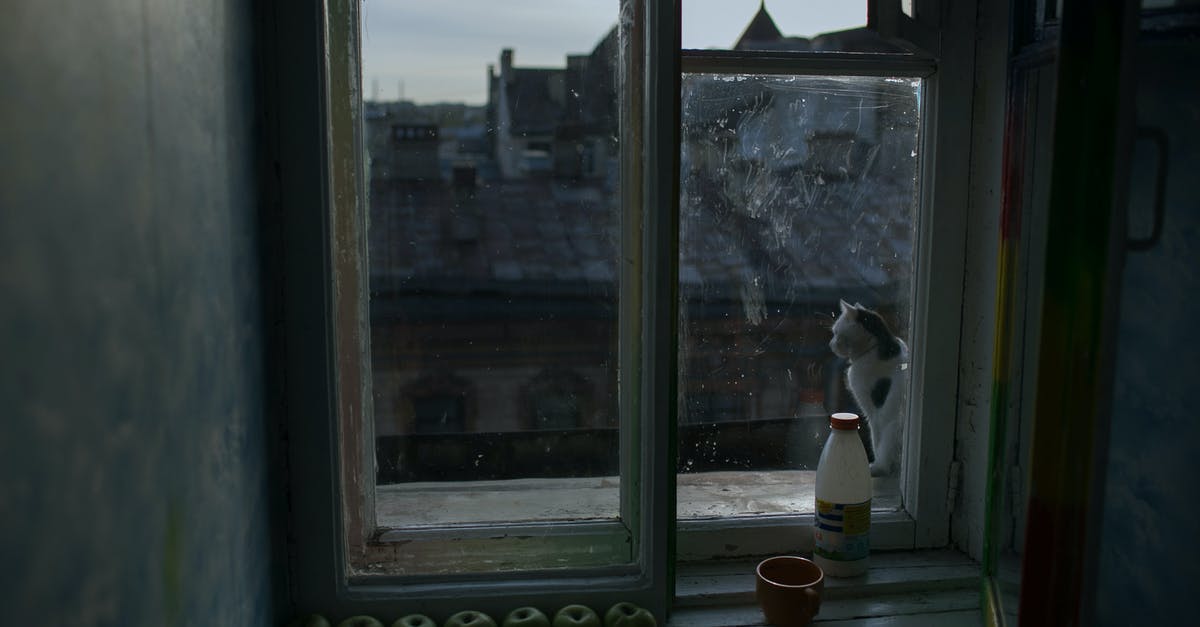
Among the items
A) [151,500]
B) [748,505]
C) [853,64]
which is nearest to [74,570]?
[151,500]

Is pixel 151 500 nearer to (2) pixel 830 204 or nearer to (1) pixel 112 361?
(1) pixel 112 361

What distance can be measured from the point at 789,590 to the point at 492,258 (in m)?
0.61

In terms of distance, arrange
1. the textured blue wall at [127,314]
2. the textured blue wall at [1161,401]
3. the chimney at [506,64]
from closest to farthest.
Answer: the textured blue wall at [127,314] → the textured blue wall at [1161,401] → the chimney at [506,64]

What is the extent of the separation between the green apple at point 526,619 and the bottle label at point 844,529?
441 mm

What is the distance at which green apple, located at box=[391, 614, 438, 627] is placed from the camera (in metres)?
1.16

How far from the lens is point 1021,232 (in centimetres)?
98

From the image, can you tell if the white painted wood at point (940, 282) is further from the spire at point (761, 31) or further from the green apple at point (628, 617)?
the green apple at point (628, 617)

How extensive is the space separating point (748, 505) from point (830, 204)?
1.63ft

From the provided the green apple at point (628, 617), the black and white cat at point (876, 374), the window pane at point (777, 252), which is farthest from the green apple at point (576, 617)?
the black and white cat at point (876, 374)

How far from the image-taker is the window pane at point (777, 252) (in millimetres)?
1307

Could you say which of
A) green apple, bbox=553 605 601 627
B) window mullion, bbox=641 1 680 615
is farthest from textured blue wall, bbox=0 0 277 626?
window mullion, bbox=641 1 680 615

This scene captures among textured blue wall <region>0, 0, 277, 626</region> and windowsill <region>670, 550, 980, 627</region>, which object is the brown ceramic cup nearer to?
windowsill <region>670, 550, 980, 627</region>

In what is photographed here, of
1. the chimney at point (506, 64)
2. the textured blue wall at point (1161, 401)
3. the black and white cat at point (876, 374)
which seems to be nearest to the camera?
the textured blue wall at point (1161, 401)

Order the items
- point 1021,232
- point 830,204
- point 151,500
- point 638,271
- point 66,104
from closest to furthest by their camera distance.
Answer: point 66,104, point 151,500, point 1021,232, point 638,271, point 830,204
